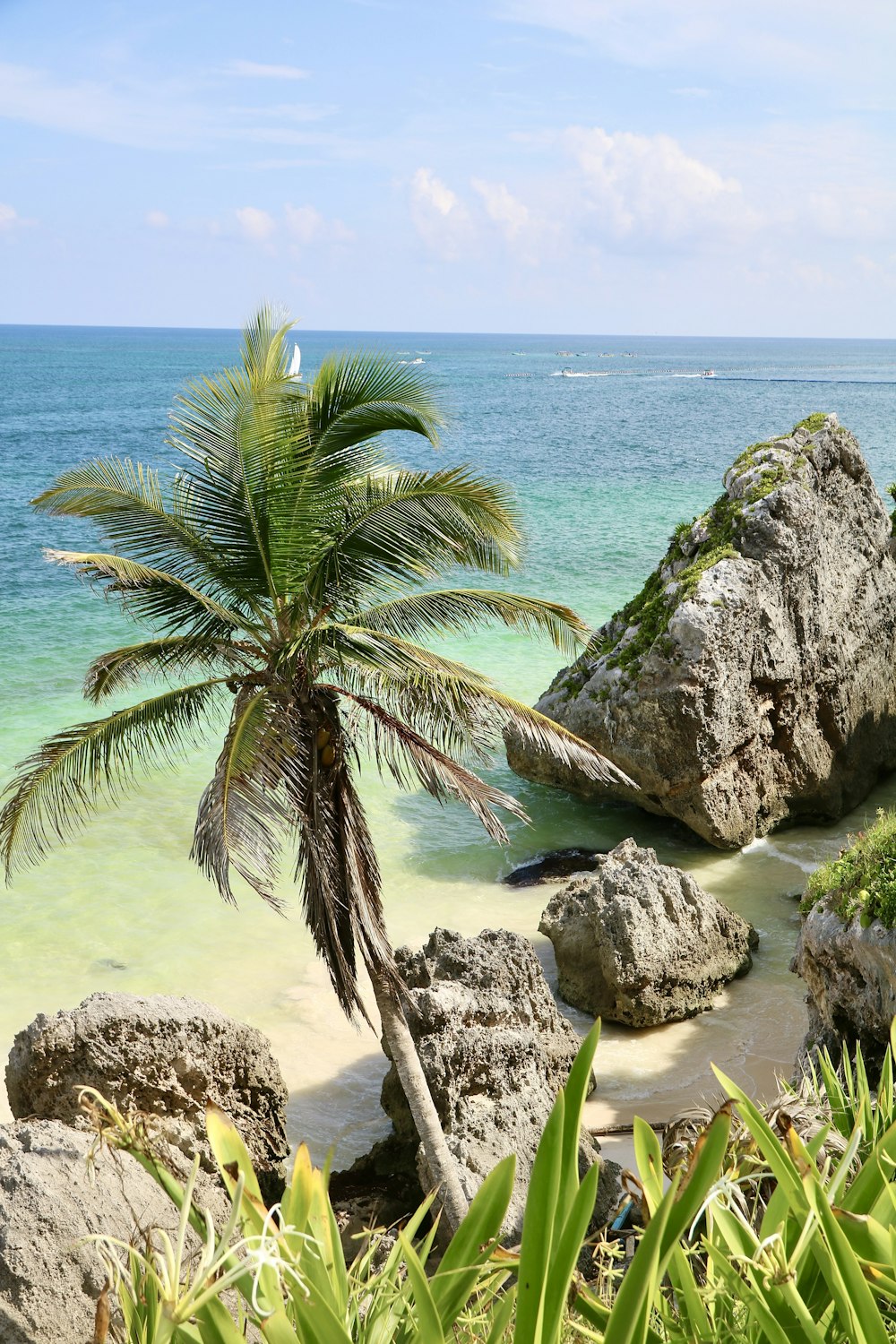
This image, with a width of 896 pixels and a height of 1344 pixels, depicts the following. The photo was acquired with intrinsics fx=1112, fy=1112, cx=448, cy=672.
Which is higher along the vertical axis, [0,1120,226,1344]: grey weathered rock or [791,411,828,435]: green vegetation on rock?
[791,411,828,435]: green vegetation on rock

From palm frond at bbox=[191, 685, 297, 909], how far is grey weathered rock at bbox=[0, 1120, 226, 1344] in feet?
5.60

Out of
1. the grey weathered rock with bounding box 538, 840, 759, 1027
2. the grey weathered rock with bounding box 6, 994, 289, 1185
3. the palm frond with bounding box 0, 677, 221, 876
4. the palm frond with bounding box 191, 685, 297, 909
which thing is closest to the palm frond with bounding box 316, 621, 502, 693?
the palm frond with bounding box 191, 685, 297, 909

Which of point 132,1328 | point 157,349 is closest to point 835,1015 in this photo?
point 132,1328

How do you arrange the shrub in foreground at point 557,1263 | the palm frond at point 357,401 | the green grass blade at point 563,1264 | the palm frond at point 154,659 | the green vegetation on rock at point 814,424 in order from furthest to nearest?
the green vegetation on rock at point 814,424
the palm frond at point 357,401
the palm frond at point 154,659
the green grass blade at point 563,1264
the shrub in foreground at point 557,1263

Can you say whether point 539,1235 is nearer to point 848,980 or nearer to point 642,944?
point 848,980

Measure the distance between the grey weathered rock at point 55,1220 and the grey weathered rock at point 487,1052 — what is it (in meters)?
2.38

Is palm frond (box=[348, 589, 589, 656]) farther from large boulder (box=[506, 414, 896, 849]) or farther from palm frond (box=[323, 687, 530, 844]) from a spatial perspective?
large boulder (box=[506, 414, 896, 849])

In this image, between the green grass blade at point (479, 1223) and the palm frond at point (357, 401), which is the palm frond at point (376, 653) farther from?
the green grass blade at point (479, 1223)

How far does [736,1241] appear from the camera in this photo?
2.80 meters

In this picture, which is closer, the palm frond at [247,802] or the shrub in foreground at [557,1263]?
the shrub in foreground at [557,1263]

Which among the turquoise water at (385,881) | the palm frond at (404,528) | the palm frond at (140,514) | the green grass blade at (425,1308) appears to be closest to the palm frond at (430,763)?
the palm frond at (404,528)

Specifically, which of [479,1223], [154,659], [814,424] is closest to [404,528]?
[154,659]

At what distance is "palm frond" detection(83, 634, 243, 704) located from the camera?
25.6 feet

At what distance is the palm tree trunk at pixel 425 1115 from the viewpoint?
298 inches
